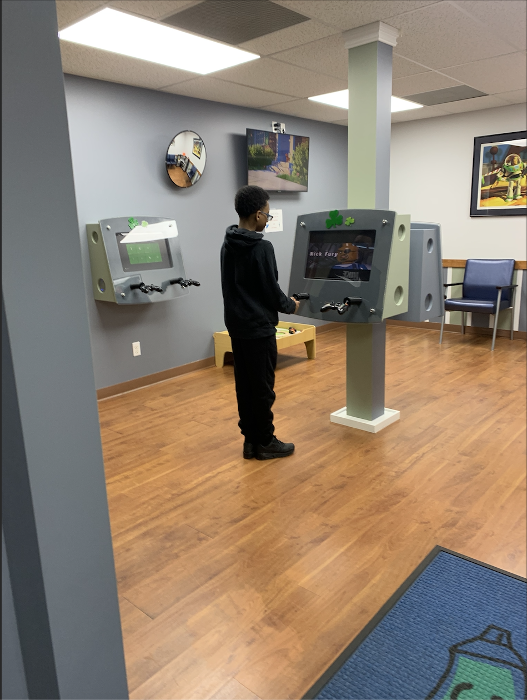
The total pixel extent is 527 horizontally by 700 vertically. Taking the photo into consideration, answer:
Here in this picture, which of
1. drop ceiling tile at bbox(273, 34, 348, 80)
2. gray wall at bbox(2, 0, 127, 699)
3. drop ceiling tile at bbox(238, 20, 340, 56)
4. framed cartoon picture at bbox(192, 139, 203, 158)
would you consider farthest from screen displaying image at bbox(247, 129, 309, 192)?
gray wall at bbox(2, 0, 127, 699)

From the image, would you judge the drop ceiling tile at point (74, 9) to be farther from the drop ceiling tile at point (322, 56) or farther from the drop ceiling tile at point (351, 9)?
the drop ceiling tile at point (322, 56)

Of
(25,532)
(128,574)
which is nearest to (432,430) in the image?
(128,574)

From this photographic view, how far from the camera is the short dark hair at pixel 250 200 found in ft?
6.75

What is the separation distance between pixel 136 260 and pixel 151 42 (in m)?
1.18

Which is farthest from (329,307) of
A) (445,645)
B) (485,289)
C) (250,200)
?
(485,289)

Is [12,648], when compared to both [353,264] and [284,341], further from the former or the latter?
[284,341]

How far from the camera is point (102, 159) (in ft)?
10.2

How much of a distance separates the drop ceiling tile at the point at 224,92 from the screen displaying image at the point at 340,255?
1369mm

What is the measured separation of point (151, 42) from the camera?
242 centimetres

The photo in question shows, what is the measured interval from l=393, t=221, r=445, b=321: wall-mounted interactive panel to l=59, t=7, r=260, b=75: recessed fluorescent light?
1.26 m

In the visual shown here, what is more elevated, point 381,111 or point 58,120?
point 381,111

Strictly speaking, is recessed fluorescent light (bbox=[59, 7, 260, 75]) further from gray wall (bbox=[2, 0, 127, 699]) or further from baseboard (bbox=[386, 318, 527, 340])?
baseboard (bbox=[386, 318, 527, 340])

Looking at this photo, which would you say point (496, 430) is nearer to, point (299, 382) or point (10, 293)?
point (299, 382)

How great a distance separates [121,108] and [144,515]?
7.84 ft
